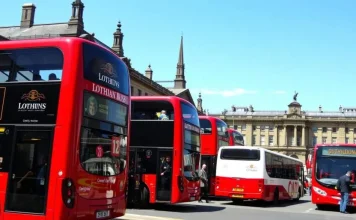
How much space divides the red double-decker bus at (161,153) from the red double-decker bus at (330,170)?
21.2ft

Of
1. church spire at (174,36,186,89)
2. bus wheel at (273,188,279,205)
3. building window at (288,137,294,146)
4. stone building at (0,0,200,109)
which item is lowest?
bus wheel at (273,188,279,205)

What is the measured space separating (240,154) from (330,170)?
4026 mm

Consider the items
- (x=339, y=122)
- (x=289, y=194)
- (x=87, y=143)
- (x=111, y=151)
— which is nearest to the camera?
(x=87, y=143)

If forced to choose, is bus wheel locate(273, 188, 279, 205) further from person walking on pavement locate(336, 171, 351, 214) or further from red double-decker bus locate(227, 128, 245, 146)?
red double-decker bus locate(227, 128, 245, 146)

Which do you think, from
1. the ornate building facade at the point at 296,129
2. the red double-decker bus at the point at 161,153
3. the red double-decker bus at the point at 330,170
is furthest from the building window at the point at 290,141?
the red double-decker bus at the point at 161,153

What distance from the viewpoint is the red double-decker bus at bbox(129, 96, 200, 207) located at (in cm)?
1447

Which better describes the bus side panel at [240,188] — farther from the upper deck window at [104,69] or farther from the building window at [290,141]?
the building window at [290,141]

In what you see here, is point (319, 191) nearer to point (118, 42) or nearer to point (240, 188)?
point (240, 188)

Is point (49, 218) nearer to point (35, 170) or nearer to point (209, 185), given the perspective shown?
point (35, 170)

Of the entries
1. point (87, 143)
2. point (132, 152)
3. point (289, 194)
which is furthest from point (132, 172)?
point (289, 194)

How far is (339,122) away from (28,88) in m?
116

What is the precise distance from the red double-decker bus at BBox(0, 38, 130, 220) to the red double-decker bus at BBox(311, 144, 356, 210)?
40.4 feet

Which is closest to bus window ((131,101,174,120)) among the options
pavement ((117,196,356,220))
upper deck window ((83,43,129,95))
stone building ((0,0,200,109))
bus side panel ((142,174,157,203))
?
bus side panel ((142,174,157,203))

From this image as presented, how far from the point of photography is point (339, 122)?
114 m
